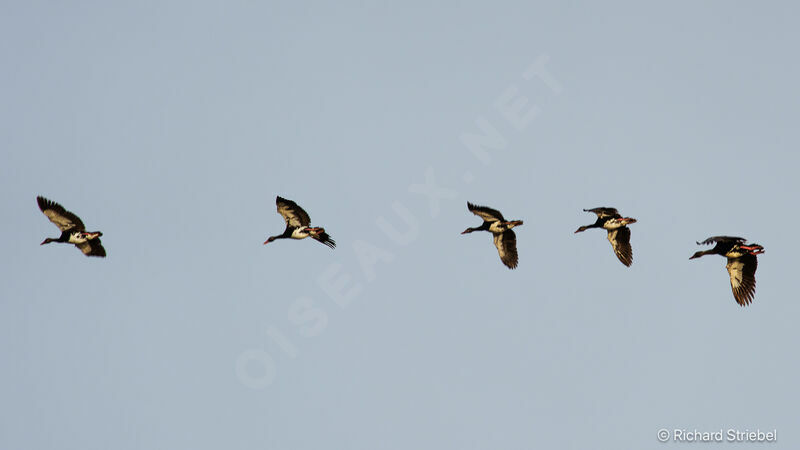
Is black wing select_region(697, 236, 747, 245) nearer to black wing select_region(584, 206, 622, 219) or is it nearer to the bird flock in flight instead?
the bird flock in flight

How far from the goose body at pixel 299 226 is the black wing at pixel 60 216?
30.8 feet

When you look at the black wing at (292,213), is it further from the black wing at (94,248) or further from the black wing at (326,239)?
the black wing at (94,248)

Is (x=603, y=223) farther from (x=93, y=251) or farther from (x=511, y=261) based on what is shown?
(x=93, y=251)

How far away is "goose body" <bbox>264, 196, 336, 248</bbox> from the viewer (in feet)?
193

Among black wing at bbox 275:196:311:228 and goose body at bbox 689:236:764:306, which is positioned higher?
black wing at bbox 275:196:311:228

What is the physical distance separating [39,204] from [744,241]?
3154 cm

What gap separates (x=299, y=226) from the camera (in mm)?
59812

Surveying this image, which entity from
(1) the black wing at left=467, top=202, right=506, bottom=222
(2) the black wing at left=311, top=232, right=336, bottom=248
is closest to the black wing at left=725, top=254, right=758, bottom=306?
(1) the black wing at left=467, top=202, right=506, bottom=222

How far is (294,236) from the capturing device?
59844 mm

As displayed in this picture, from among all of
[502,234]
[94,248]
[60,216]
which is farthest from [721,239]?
[60,216]

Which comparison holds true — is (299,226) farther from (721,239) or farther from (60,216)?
(721,239)

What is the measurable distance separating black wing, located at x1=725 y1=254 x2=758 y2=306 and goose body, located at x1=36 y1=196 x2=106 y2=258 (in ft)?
94.5

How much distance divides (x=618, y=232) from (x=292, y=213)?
15.3 meters

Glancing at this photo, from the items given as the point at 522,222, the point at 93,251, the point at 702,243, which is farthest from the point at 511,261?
the point at 93,251
